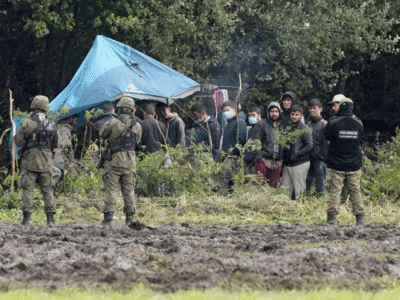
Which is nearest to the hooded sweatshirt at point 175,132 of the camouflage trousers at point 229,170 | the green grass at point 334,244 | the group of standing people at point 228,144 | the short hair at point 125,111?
the group of standing people at point 228,144

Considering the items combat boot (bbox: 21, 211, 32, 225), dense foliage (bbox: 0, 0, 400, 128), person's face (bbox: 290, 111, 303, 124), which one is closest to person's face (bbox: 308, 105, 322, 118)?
person's face (bbox: 290, 111, 303, 124)

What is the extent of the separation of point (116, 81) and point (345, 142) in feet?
21.3

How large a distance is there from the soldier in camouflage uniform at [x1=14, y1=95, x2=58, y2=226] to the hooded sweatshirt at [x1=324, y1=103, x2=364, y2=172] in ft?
13.3

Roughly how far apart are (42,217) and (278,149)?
445 centimetres

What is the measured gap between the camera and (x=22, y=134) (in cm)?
1315

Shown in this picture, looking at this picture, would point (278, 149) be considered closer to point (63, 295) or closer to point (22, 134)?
point (22, 134)

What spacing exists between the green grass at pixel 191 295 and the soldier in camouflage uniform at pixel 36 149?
6.39 metres

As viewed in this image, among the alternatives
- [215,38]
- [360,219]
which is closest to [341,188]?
[360,219]

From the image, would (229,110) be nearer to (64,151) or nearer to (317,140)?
(317,140)

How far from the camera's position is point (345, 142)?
529 inches

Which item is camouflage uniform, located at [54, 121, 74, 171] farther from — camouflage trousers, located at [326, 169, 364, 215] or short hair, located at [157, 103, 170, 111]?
camouflage trousers, located at [326, 169, 364, 215]

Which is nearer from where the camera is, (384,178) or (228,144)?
(384,178)

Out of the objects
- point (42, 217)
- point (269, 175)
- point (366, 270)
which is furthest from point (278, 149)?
point (366, 270)

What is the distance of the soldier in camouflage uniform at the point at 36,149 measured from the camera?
13.2 meters
